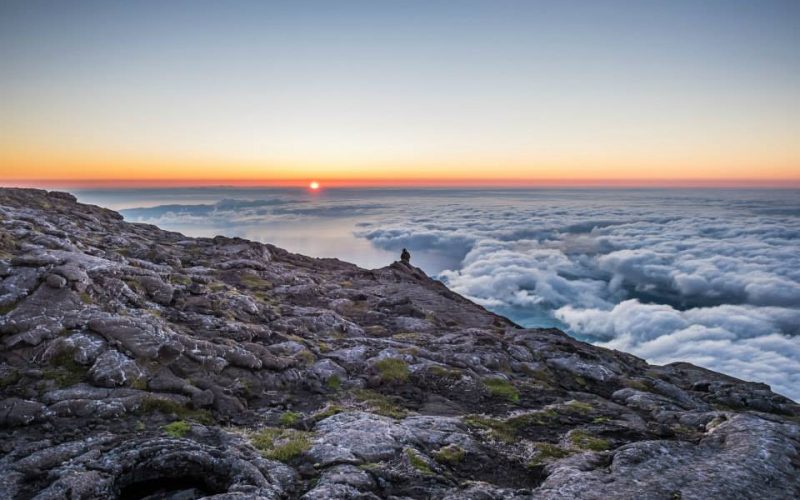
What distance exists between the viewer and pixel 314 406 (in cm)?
2991

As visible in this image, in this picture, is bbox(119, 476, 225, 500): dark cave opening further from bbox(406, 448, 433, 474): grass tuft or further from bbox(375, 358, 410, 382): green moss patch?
bbox(375, 358, 410, 382): green moss patch

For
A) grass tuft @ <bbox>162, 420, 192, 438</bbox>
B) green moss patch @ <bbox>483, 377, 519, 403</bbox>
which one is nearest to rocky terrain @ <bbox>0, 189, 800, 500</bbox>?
grass tuft @ <bbox>162, 420, 192, 438</bbox>

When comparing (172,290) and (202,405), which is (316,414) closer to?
(202,405)

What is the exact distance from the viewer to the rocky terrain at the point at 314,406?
1959 centimetres

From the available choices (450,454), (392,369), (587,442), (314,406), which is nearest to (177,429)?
(314,406)

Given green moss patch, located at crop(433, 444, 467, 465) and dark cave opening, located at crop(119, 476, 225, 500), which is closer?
dark cave opening, located at crop(119, 476, 225, 500)

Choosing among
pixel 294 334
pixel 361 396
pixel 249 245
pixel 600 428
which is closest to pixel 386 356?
pixel 361 396

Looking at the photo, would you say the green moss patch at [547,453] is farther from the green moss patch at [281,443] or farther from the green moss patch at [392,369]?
the green moss patch at [392,369]

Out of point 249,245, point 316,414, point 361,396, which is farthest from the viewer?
point 249,245

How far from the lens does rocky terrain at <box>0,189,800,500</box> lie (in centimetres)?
1959

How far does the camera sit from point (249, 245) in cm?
7812

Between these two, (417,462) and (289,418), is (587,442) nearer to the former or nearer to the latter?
(417,462)

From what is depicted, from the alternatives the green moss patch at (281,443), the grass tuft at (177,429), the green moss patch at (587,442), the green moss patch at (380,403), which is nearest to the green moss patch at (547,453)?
the green moss patch at (587,442)

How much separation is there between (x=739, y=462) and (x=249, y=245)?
238 feet
